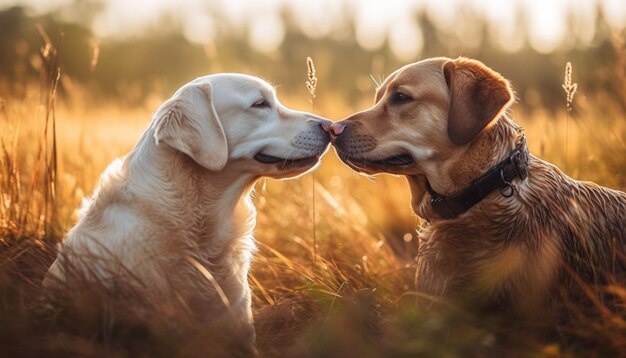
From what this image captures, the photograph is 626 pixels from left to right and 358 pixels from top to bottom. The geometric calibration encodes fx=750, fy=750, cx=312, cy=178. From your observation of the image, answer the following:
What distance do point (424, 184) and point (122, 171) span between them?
5.05 ft

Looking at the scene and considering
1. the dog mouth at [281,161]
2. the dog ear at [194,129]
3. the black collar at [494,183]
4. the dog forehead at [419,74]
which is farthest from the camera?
the dog forehead at [419,74]

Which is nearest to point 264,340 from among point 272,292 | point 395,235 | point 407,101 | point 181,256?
point 181,256

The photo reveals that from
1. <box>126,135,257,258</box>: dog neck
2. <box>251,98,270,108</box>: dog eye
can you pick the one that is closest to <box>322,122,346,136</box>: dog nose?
<box>251,98,270,108</box>: dog eye

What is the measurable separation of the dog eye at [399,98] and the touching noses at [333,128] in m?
0.35

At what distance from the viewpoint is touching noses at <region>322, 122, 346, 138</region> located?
386 cm

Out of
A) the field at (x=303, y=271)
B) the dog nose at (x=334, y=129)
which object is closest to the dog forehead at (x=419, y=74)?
the dog nose at (x=334, y=129)

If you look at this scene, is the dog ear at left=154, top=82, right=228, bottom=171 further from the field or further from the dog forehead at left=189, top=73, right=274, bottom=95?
the field

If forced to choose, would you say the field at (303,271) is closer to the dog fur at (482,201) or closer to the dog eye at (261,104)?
the dog fur at (482,201)

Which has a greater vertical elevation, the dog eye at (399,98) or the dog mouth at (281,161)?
the dog eye at (399,98)

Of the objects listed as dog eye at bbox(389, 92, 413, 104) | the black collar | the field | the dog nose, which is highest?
dog eye at bbox(389, 92, 413, 104)

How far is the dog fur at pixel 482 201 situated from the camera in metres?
3.48

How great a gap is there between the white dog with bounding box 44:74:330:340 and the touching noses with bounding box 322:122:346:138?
0.02 meters

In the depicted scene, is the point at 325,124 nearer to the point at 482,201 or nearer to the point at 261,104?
the point at 261,104

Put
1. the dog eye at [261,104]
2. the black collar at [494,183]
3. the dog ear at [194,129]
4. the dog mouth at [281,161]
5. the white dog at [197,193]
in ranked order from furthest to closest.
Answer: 1. the dog eye at [261,104]
2. the dog mouth at [281,161]
3. the black collar at [494,183]
4. the dog ear at [194,129]
5. the white dog at [197,193]
